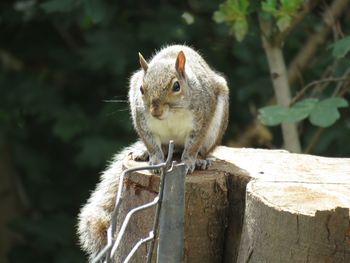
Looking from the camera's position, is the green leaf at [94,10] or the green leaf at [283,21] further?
the green leaf at [94,10]

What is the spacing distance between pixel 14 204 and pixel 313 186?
4.05 meters

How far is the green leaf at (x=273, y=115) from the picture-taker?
11.6ft

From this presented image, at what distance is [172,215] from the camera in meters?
2.12

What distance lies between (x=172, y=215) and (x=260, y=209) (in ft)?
0.94

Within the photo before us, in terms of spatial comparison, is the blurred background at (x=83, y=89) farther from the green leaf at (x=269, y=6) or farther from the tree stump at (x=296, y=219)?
the tree stump at (x=296, y=219)

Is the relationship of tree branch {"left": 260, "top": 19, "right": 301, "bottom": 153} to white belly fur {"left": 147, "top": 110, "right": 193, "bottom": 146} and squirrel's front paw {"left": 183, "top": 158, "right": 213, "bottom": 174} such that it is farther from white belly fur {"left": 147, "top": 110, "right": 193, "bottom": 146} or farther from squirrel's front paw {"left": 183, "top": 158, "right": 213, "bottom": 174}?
squirrel's front paw {"left": 183, "top": 158, "right": 213, "bottom": 174}

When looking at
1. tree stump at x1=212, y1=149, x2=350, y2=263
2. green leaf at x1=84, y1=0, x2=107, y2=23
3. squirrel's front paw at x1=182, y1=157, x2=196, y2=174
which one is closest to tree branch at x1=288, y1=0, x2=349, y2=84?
green leaf at x1=84, y1=0, x2=107, y2=23

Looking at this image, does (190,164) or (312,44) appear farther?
(312,44)

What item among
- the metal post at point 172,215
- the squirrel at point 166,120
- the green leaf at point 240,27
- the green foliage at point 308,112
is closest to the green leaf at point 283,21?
the green leaf at point 240,27

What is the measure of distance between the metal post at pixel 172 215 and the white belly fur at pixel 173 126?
3.02ft

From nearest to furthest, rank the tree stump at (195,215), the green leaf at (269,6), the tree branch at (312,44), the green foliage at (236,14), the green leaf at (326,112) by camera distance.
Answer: the tree stump at (195,215)
the green leaf at (326,112)
the green leaf at (269,6)
the green foliage at (236,14)
the tree branch at (312,44)

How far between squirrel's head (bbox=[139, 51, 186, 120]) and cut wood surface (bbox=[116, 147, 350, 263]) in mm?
216

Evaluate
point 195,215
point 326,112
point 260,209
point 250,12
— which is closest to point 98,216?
point 195,215

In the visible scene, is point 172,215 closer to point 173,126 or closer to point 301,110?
point 173,126
